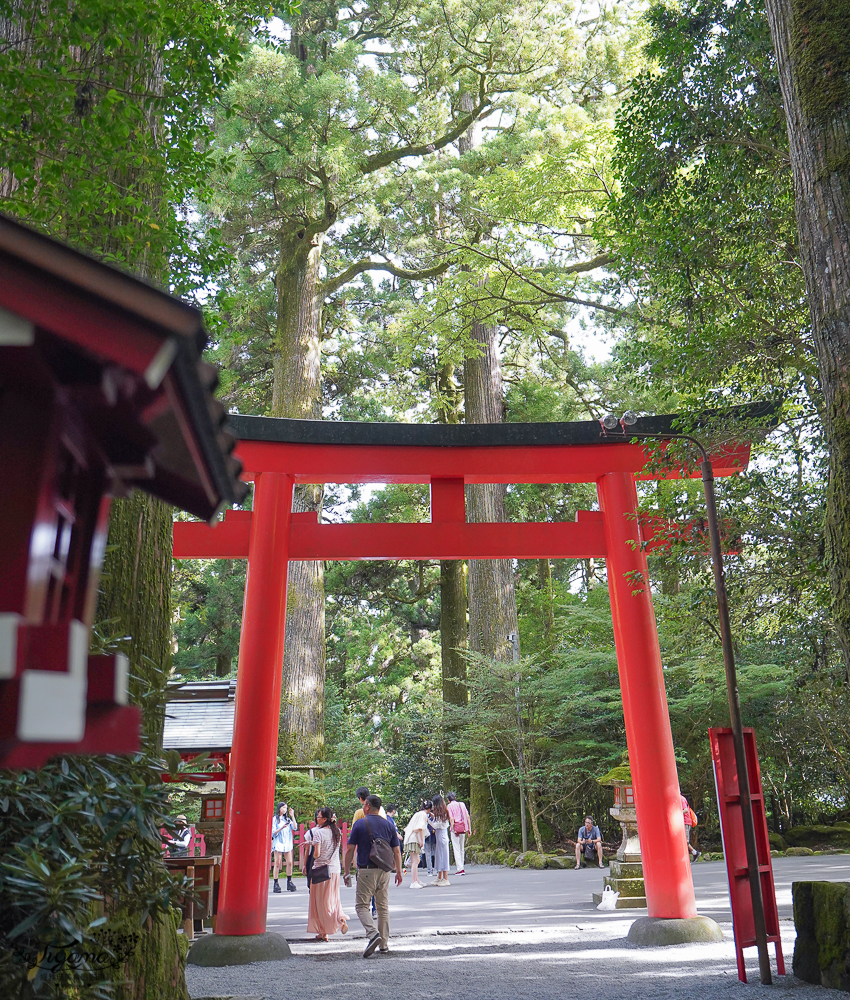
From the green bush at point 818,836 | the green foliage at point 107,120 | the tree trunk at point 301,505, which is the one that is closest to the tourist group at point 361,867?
the tree trunk at point 301,505

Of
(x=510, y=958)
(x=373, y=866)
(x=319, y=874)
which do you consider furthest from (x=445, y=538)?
(x=510, y=958)

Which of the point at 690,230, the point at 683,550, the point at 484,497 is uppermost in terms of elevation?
the point at 484,497

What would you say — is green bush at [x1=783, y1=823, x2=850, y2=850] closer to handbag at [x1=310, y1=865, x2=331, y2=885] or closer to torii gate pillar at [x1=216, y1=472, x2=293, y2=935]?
handbag at [x1=310, y1=865, x2=331, y2=885]

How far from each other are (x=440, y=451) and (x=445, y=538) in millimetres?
804

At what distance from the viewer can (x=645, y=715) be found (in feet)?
23.9

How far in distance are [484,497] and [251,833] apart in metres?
10.7

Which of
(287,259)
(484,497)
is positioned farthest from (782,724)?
(287,259)

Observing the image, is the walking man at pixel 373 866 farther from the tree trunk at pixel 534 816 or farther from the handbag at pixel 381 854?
the tree trunk at pixel 534 816

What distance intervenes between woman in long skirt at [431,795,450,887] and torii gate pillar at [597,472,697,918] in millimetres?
6121

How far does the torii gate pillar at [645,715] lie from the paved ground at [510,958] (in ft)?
1.66

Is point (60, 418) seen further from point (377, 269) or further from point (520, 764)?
point (377, 269)

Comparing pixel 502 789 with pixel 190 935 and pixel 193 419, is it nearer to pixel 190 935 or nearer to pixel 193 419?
pixel 190 935

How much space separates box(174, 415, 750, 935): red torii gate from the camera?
23.1 feet

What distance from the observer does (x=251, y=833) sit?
22.6 ft
